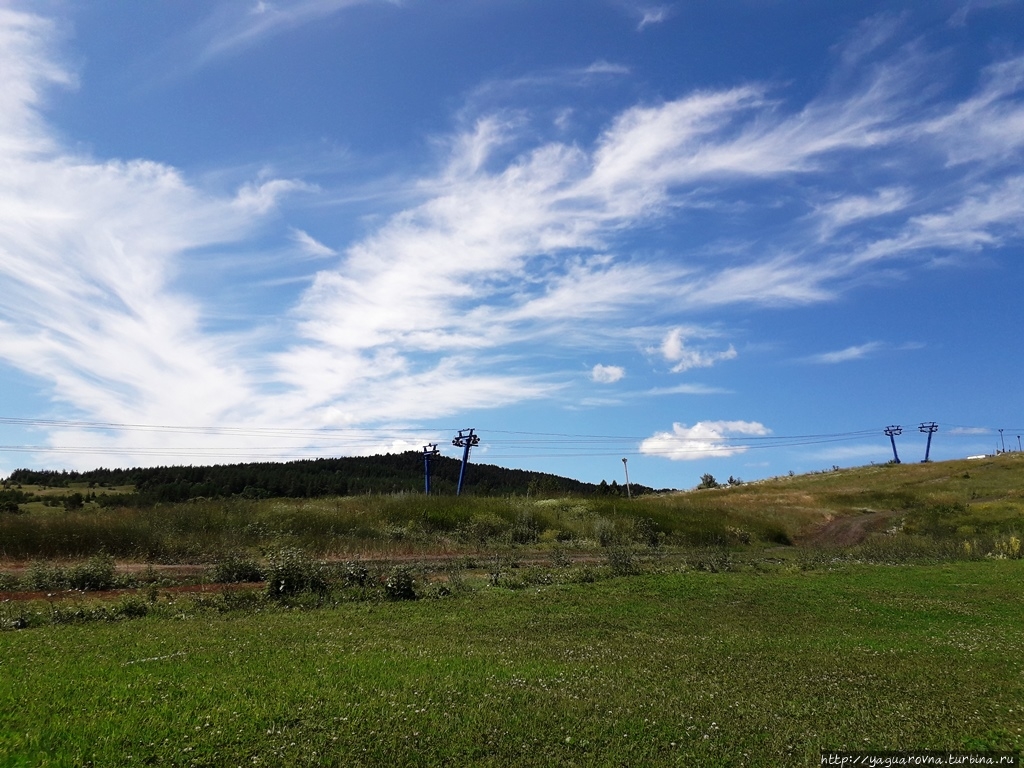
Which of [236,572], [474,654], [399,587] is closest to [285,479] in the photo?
[236,572]

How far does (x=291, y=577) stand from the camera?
69.4 ft

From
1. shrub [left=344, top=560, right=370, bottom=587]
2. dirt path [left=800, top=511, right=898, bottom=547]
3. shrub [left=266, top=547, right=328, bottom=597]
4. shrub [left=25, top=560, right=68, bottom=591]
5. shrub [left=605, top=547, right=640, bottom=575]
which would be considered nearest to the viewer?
shrub [left=266, top=547, right=328, bottom=597]

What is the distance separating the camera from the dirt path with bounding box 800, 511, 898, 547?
58.1 metres

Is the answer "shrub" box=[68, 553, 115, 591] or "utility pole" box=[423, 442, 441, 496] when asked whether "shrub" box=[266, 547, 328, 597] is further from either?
"utility pole" box=[423, 442, 441, 496]

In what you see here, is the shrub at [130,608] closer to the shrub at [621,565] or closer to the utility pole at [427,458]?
the shrub at [621,565]

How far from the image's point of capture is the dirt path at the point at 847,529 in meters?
58.1

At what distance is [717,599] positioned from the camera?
22516 mm

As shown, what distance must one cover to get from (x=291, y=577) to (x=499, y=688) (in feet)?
41.4

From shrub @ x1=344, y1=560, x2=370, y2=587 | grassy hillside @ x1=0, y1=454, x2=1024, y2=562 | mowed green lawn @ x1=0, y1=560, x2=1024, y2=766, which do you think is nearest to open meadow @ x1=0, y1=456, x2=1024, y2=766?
mowed green lawn @ x1=0, y1=560, x2=1024, y2=766

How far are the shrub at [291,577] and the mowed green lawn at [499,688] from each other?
6.53ft

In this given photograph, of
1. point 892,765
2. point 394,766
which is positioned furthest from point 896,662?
point 394,766

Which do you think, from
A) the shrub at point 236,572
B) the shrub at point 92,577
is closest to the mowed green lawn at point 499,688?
the shrub at point 92,577

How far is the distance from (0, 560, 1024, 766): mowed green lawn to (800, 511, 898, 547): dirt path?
1623 inches

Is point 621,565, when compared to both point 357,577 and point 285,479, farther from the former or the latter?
point 285,479
